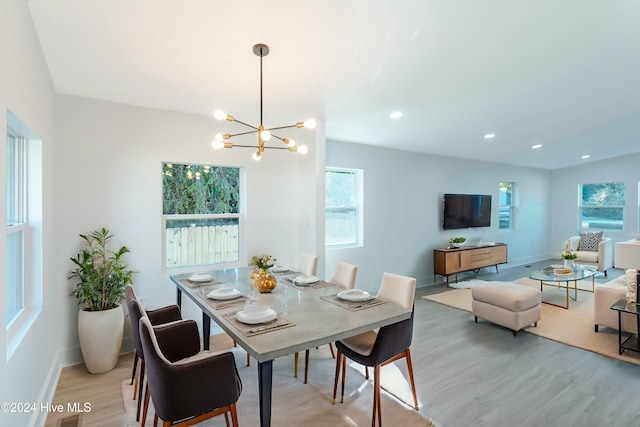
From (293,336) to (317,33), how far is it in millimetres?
2137

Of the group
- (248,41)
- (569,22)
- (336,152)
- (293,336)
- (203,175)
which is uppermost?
(569,22)

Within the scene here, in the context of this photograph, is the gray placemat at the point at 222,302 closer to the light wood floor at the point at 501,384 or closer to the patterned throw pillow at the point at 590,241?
the light wood floor at the point at 501,384

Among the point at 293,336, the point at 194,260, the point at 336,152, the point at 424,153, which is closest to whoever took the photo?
the point at 293,336

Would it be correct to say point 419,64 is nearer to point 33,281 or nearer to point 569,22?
point 569,22

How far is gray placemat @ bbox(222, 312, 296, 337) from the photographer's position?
5.77 feet

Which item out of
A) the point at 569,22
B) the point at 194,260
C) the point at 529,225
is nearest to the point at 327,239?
the point at 194,260

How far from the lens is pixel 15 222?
2.17m

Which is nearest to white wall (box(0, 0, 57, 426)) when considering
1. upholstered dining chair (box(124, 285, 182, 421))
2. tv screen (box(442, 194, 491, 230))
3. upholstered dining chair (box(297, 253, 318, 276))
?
upholstered dining chair (box(124, 285, 182, 421))

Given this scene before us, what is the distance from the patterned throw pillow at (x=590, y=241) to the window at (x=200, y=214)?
25.4 feet

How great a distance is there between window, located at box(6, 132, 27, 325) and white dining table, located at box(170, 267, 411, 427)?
1.06m

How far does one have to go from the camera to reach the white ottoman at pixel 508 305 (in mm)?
3670

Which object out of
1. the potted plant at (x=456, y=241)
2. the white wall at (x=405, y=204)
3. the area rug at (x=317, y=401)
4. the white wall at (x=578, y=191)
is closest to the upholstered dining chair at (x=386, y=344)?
the area rug at (x=317, y=401)

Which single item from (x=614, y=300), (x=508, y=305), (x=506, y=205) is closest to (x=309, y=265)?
(x=508, y=305)

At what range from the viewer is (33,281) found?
2.36 m
